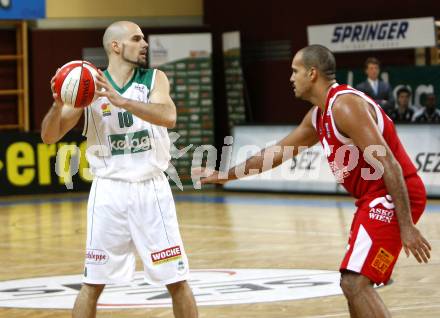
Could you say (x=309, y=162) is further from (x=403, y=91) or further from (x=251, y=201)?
(x=403, y=91)

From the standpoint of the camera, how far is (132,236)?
6.77 meters

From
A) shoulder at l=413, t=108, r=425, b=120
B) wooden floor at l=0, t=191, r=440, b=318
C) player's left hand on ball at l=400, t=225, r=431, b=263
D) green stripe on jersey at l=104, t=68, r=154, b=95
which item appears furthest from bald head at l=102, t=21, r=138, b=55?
shoulder at l=413, t=108, r=425, b=120

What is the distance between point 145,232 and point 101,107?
86cm

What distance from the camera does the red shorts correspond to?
5.89 meters

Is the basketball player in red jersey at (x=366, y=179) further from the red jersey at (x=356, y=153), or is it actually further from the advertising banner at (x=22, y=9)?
the advertising banner at (x=22, y=9)

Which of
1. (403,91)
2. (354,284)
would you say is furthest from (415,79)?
(354,284)

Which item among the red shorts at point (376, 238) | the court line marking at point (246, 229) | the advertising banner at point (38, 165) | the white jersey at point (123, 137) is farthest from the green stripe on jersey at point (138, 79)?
the advertising banner at point (38, 165)

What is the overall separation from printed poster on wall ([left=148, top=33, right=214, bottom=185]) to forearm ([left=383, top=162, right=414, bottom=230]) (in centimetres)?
1497

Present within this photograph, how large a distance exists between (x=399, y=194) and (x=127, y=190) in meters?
1.86

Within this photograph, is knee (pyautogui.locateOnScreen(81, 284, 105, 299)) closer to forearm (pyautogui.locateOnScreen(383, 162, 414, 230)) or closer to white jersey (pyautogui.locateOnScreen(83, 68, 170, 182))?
white jersey (pyautogui.locateOnScreen(83, 68, 170, 182))

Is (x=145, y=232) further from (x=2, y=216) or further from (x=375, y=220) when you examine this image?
(x=2, y=216)

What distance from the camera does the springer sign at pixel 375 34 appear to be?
19.4 meters

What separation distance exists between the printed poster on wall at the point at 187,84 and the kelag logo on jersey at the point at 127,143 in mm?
13896

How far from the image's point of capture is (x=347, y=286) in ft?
19.4
